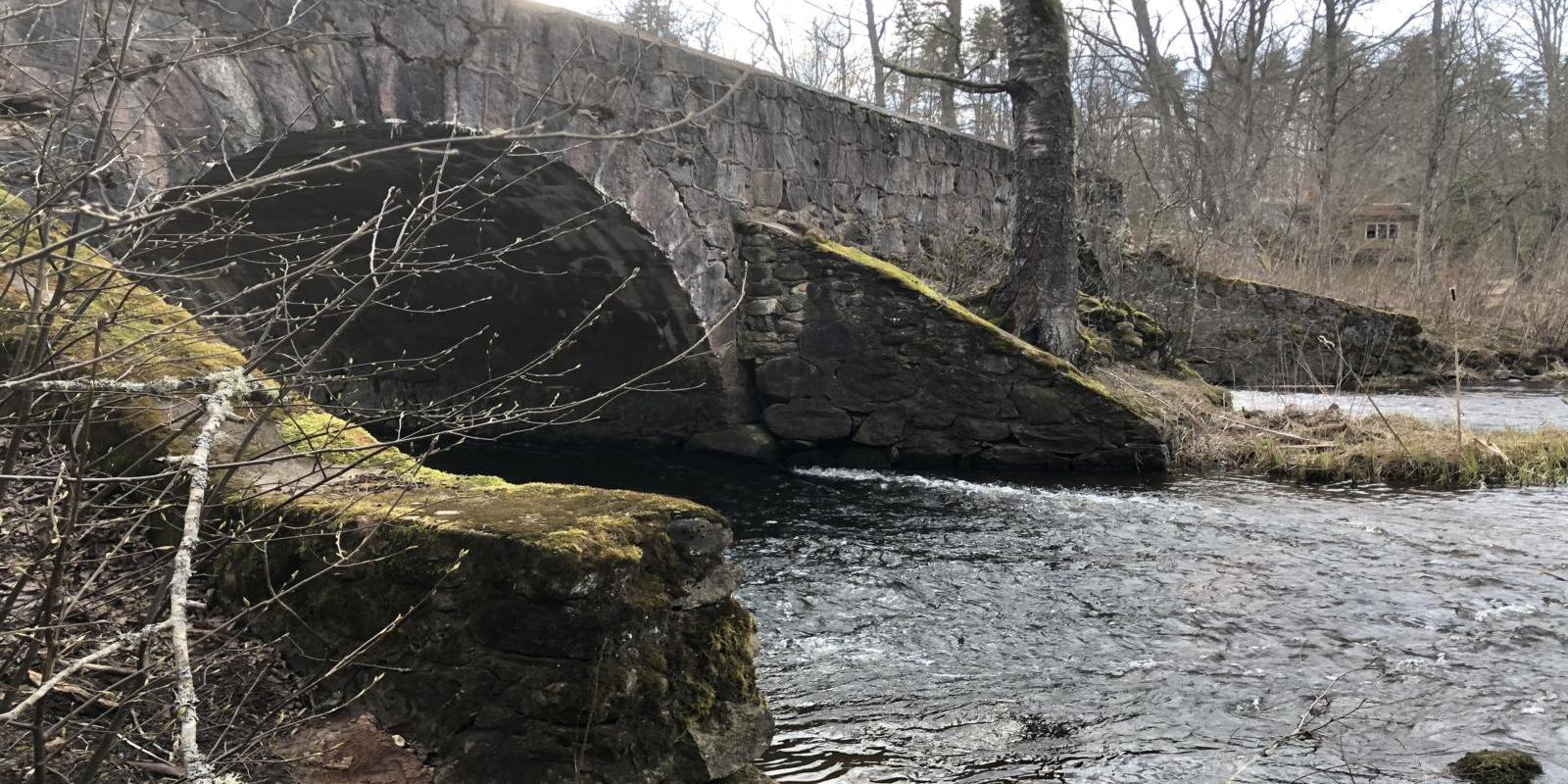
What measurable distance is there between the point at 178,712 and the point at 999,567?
15.1 feet

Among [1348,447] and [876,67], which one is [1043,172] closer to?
[1348,447]

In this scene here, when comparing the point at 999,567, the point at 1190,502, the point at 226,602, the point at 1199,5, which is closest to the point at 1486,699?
the point at 999,567

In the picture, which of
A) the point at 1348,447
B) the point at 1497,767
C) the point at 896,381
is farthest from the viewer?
the point at 896,381

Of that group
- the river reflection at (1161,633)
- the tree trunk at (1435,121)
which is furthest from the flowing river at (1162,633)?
the tree trunk at (1435,121)

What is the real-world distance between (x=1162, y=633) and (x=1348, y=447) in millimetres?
4069

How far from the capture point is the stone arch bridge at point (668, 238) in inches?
232

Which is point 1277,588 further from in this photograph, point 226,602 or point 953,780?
point 226,602

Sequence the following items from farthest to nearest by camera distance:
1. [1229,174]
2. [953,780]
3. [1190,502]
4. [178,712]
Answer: [1229,174] < [1190,502] < [953,780] < [178,712]

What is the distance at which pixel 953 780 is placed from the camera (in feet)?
10.0

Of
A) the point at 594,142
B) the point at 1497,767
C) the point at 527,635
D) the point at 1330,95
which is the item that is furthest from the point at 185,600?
the point at 1330,95

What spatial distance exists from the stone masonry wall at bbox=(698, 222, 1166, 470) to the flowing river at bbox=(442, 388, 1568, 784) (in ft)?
3.10

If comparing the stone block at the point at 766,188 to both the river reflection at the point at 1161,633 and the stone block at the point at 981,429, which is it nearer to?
the stone block at the point at 981,429

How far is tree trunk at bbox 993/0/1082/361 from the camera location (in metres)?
8.55

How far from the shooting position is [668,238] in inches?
302
